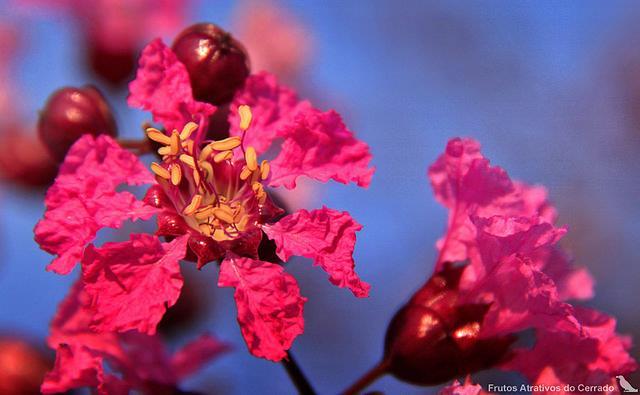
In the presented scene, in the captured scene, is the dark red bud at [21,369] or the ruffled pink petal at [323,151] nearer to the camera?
the ruffled pink petal at [323,151]

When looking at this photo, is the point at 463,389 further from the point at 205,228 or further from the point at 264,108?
the point at 264,108

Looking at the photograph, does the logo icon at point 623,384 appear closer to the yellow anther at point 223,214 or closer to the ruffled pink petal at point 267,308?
the ruffled pink petal at point 267,308

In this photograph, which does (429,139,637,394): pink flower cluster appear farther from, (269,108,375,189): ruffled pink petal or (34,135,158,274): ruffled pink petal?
(34,135,158,274): ruffled pink petal

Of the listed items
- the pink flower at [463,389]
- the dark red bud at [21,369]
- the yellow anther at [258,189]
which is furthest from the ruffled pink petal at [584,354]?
the dark red bud at [21,369]

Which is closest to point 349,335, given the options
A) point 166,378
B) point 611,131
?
point 611,131

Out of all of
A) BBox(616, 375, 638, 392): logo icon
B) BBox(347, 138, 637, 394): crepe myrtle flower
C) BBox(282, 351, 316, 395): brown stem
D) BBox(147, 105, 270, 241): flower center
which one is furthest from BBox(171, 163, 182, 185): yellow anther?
BBox(616, 375, 638, 392): logo icon

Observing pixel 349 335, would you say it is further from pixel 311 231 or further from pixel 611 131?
pixel 311 231
